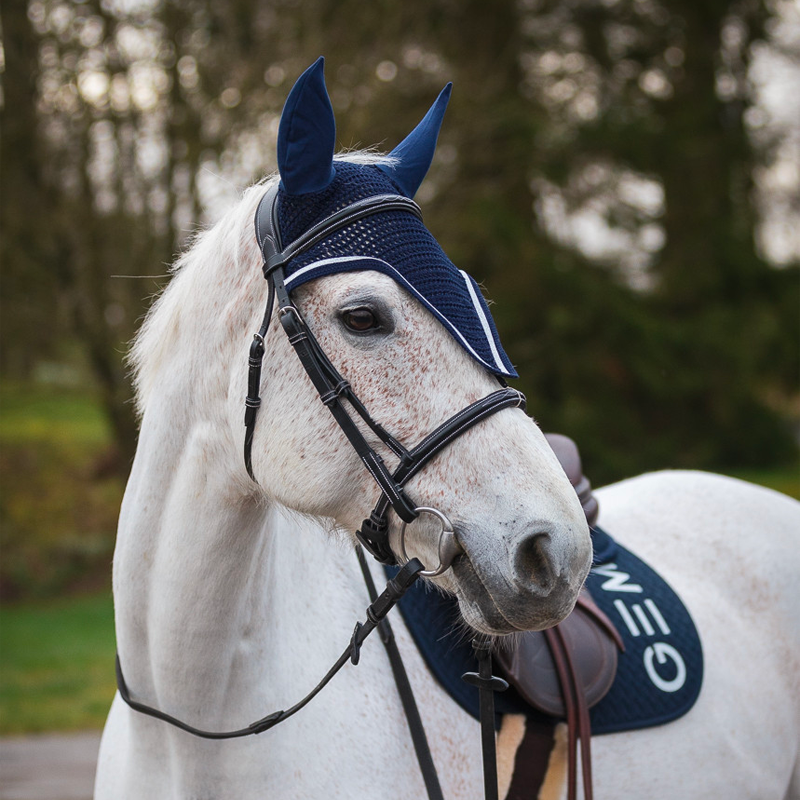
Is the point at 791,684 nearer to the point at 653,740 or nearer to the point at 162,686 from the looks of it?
the point at 653,740

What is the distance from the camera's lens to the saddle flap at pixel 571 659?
1914 mm

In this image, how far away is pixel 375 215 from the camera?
157 cm

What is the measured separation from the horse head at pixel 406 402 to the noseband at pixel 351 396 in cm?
1

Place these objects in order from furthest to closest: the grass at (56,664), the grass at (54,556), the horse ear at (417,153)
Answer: the grass at (54,556)
the grass at (56,664)
the horse ear at (417,153)

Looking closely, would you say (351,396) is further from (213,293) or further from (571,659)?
(571,659)

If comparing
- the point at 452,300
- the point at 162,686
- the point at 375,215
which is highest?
the point at 375,215

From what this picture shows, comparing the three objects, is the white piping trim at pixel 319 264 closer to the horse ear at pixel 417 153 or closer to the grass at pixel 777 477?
the horse ear at pixel 417 153

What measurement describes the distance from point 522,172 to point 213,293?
9.48 m

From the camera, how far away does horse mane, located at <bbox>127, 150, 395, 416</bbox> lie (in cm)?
164

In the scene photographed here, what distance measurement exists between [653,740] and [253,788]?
1144 mm

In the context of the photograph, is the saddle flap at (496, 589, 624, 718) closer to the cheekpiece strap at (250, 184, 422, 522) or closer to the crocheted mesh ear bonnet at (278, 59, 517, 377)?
the cheekpiece strap at (250, 184, 422, 522)

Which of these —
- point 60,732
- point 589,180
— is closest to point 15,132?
point 60,732

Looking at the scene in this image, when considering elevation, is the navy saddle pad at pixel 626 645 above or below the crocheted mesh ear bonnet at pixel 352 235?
below

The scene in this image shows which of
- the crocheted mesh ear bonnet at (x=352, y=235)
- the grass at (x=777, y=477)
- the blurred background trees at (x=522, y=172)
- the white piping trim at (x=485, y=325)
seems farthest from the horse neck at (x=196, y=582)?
the grass at (x=777, y=477)
